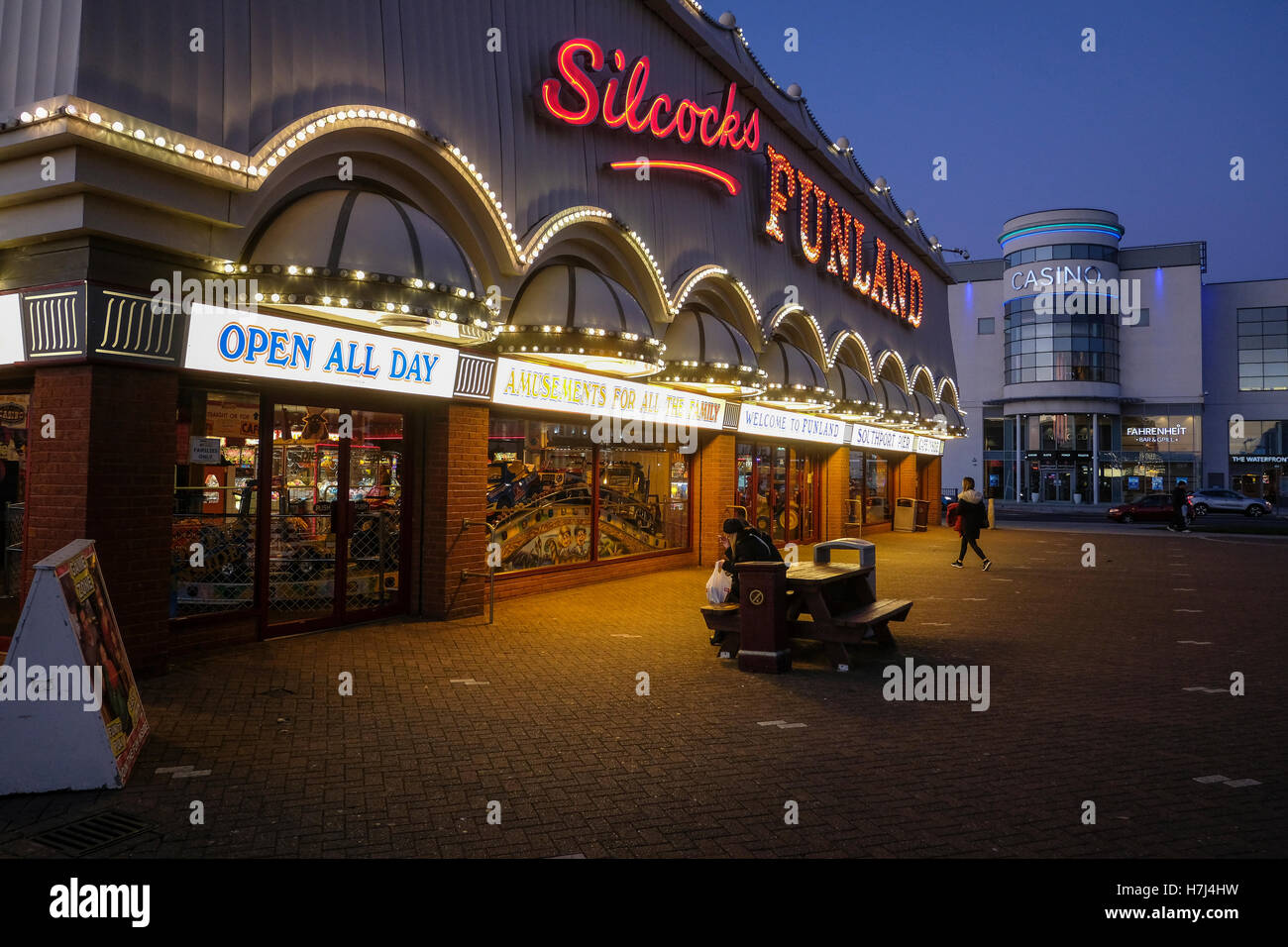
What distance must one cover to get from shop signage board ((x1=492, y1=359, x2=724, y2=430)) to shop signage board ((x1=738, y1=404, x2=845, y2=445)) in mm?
1525

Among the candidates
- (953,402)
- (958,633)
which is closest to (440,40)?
(958,633)

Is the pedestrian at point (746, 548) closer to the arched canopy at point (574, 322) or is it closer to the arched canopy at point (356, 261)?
the arched canopy at point (574, 322)

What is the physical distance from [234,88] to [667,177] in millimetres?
8132

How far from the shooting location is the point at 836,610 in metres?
9.66

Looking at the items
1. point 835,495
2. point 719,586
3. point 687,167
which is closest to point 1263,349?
point 835,495

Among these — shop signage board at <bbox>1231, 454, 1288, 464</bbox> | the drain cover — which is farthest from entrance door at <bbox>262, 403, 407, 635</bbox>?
shop signage board at <bbox>1231, 454, 1288, 464</bbox>

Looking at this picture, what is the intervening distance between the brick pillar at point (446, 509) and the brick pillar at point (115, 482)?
132 inches

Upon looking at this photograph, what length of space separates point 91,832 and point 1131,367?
70660 millimetres

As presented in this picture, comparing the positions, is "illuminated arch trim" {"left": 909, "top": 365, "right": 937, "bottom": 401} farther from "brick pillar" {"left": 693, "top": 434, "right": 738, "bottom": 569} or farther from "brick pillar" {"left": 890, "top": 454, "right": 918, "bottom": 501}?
"brick pillar" {"left": 693, "top": 434, "right": 738, "bottom": 569}

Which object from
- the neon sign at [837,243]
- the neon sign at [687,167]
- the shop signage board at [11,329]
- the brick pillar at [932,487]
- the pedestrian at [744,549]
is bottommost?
the pedestrian at [744,549]

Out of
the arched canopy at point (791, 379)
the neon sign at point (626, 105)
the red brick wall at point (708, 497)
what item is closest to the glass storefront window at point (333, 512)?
the neon sign at point (626, 105)

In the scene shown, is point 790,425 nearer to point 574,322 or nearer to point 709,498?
point 709,498

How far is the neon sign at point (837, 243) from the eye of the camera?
1822 cm

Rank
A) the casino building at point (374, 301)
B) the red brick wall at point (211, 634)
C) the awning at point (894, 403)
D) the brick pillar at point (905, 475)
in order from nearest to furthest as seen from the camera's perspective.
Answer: the casino building at point (374, 301) < the red brick wall at point (211, 634) < the awning at point (894, 403) < the brick pillar at point (905, 475)
